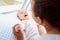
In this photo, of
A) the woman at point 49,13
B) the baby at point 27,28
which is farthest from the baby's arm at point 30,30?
the woman at point 49,13

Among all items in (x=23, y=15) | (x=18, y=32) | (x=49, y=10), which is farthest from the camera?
(x=23, y=15)

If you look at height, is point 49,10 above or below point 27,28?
above

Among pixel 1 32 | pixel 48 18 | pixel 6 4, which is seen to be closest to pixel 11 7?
pixel 6 4

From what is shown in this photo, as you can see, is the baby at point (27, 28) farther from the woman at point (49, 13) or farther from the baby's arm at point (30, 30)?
the woman at point (49, 13)

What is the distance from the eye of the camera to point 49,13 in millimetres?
610

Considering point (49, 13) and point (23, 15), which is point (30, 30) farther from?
point (49, 13)

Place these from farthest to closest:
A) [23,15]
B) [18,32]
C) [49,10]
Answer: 1. [23,15]
2. [18,32]
3. [49,10]

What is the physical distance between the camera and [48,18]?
0.62 meters

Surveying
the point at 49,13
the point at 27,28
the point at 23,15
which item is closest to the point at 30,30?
the point at 27,28

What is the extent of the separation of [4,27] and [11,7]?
12.6 inches

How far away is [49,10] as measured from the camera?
60 centimetres

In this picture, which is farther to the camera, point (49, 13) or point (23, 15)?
point (23, 15)

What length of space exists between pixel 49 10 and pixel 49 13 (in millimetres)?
13

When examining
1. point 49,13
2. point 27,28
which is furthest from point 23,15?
point 49,13
